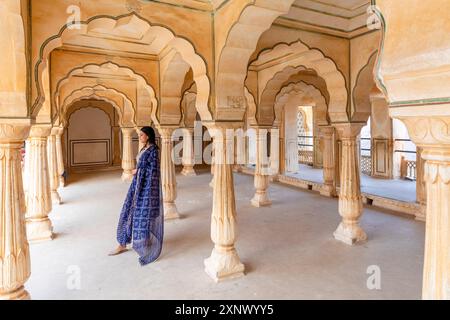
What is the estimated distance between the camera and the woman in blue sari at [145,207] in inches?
164

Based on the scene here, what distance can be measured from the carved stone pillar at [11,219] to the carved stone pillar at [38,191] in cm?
268

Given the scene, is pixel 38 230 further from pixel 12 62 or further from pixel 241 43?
pixel 241 43

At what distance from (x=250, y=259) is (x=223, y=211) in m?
0.97

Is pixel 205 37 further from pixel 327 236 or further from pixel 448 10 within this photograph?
pixel 327 236

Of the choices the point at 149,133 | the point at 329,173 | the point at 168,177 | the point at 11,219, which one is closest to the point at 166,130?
the point at 168,177

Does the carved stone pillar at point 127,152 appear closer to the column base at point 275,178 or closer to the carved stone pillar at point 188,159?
the carved stone pillar at point 188,159

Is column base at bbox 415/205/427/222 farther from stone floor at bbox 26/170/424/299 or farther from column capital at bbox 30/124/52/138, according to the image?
column capital at bbox 30/124/52/138

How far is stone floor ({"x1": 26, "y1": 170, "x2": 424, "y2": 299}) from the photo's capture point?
344 cm

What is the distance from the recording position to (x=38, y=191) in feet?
17.5

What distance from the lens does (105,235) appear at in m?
5.36

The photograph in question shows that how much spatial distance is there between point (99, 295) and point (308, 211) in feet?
16.2

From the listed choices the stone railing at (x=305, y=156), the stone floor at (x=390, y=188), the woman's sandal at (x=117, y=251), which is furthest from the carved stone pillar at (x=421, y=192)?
the stone railing at (x=305, y=156)

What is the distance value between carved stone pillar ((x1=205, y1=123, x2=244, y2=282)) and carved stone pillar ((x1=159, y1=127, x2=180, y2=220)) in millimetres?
2607
